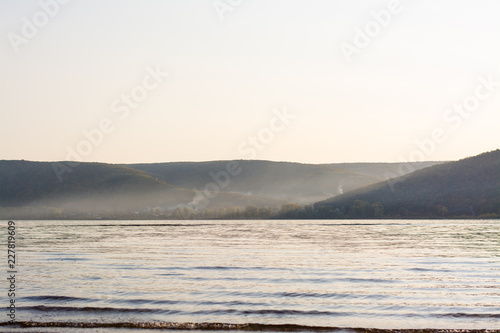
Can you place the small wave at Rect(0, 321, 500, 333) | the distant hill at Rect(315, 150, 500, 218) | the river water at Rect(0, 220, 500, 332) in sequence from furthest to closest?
the distant hill at Rect(315, 150, 500, 218)
the river water at Rect(0, 220, 500, 332)
the small wave at Rect(0, 321, 500, 333)

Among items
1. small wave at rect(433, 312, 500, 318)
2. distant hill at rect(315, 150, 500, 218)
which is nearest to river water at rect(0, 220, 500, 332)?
small wave at rect(433, 312, 500, 318)

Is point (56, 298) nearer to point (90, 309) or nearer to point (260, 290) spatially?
point (90, 309)

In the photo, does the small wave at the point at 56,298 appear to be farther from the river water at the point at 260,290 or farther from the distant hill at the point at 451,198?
the distant hill at the point at 451,198

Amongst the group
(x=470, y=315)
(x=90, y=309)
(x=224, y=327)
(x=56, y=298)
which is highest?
(x=56, y=298)

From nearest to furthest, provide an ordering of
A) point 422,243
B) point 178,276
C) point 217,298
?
point 217,298, point 178,276, point 422,243

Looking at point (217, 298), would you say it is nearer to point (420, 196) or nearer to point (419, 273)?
point (419, 273)

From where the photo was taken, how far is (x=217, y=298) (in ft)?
105

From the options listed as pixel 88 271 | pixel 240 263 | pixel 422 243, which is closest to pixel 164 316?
pixel 88 271

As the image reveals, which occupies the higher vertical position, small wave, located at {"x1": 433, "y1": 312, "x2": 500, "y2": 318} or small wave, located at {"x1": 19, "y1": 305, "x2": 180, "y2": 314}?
small wave, located at {"x1": 19, "y1": 305, "x2": 180, "y2": 314}

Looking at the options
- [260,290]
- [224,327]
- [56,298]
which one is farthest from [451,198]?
[224,327]

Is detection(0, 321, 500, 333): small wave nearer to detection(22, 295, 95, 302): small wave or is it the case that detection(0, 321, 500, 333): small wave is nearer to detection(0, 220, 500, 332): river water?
detection(0, 220, 500, 332): river water

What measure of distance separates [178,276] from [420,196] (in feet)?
530

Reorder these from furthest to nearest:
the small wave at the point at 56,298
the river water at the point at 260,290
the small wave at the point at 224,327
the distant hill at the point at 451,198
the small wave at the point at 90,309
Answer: the distant hill at the point at 451,198 → the small wave at the point at 56,298 → the small wave at the point at 90,309 → the river water at the point at 260,290 → the small wave at the point at 224,327

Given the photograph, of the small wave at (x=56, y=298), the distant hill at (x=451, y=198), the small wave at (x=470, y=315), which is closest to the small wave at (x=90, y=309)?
the small wave at (x=56, y=298)
